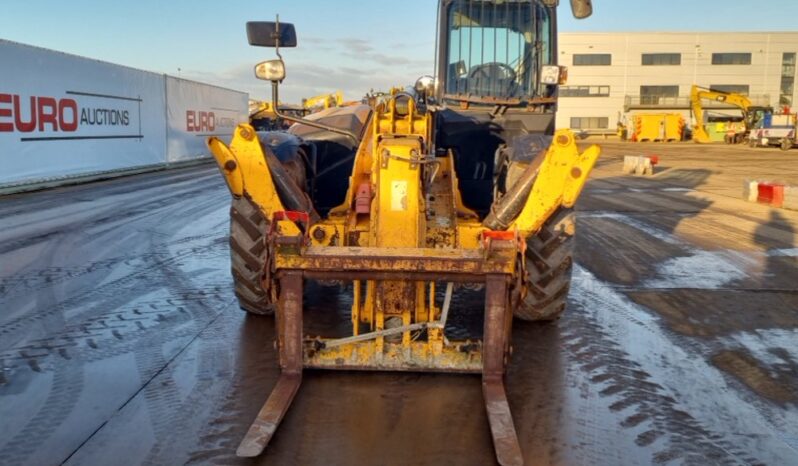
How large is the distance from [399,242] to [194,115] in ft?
78.2

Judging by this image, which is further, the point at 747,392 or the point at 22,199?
the point at 22,199

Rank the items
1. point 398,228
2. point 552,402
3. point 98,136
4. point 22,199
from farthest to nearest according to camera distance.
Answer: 1. point 98,136
2. point 22,199
3. point 398,228
4. point 552,402

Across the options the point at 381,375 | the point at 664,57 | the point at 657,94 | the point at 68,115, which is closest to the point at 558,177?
the point at 381,375

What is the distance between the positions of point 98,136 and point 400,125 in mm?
15705

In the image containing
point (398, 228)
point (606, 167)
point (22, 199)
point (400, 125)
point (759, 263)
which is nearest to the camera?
point (398, 228)

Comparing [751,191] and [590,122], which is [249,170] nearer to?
[751,191]

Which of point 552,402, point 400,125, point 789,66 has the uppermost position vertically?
point 789,66

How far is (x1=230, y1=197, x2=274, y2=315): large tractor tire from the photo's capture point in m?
5.38

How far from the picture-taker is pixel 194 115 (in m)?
26.8

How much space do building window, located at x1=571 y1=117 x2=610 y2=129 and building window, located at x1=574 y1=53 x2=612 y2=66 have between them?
4783 millimetres

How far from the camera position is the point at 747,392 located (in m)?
4.50

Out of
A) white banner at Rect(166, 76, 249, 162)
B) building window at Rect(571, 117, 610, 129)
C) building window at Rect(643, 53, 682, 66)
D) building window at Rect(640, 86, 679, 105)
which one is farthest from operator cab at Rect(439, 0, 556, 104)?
building window at Rect(643, 53, 682, 66)

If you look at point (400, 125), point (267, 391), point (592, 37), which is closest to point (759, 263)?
point (400, 125)

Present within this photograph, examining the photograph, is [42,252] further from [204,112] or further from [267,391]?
[204,112]
